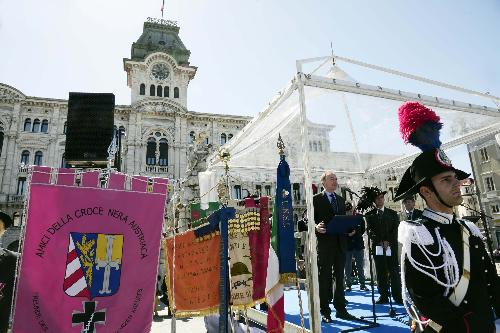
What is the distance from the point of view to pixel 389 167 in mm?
8633

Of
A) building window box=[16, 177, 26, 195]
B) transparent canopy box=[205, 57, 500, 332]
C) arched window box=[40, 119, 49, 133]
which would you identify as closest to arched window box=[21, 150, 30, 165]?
building window box=[16, 177, 26, 195]

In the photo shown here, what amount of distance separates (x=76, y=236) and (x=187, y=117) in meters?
29.8

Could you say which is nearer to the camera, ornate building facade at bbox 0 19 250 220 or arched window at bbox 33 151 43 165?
ornate building facade at bbox 0 19 250 220

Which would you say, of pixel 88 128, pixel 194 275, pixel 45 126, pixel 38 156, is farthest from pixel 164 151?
pixel 194 275

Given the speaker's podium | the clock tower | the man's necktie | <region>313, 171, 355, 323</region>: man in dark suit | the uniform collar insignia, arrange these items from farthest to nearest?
the clock tower → the man's necktie → <region>313, 171, 355, 323</region>: man in dark suit → the speaker's podium → the uniform collar insignia

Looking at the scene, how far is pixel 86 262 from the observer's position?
10.8ft

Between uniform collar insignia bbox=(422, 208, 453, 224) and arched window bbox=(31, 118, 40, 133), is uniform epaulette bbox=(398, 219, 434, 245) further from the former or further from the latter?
arched window bbox=(31, 118, 40, 133)

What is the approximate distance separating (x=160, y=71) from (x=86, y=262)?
1323 inches

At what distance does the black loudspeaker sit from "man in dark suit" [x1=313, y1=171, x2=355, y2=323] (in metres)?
6.61

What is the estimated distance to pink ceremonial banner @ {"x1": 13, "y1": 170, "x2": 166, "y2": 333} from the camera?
3.09m

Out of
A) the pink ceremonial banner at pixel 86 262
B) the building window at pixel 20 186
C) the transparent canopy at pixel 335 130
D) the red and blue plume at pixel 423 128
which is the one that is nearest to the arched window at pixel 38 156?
the building window at pixel 20 186

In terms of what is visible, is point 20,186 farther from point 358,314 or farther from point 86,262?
point 358,314

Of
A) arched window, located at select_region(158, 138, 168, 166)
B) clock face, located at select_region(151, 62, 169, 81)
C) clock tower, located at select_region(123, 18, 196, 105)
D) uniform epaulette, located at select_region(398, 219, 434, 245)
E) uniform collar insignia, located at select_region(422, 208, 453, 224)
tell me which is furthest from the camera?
clock face, located at select_region(151, 62, 169, 81)

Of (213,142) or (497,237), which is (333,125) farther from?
(497,237)
